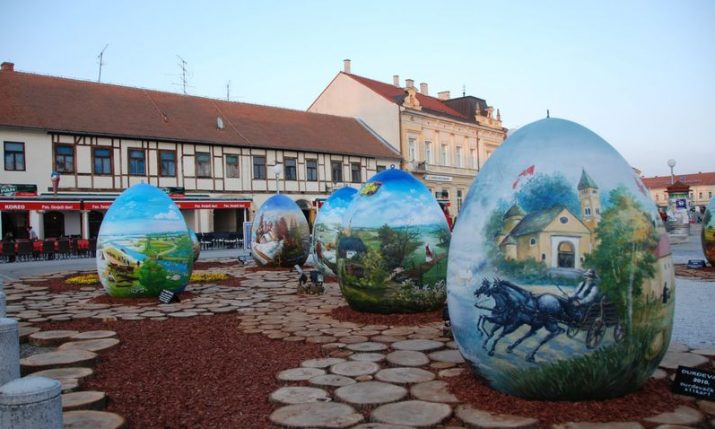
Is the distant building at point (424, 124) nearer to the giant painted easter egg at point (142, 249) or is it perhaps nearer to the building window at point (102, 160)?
the building window at point (102, 160)

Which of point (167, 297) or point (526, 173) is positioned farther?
point (167, 297)

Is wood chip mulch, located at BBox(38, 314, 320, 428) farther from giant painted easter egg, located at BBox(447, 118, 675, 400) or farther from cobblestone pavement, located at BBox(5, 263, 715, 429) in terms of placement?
giant painted easter egg, located at BBox(447, 118, 675, 400)

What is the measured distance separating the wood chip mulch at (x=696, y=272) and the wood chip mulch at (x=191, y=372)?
9.28 m

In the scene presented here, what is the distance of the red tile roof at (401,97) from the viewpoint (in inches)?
1690

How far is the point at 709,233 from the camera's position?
41.4 ft

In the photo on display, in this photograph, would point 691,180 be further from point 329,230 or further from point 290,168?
point 329,230

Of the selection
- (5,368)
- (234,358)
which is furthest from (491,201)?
(5,368)

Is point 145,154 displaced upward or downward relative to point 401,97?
downward

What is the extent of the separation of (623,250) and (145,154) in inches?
1105

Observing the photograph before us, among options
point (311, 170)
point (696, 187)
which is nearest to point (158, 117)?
point (311, 170)

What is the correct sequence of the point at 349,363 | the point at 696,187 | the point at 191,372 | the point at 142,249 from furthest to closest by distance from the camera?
the point at 696,187 → the point at 142,249 → the point at 349,363 → the point at 191,372

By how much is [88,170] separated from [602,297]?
90.7 ft

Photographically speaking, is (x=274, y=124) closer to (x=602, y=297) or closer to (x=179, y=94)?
(x=179, y=94)

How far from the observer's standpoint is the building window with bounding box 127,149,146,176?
2827cm
